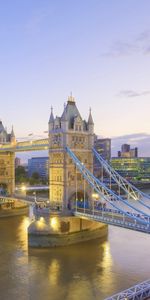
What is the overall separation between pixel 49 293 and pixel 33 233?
12296 millimetres

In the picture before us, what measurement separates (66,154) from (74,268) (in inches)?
530

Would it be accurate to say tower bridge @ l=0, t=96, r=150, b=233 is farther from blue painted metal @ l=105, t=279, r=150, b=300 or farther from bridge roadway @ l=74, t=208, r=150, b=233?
blue painted metal @ l=105, t=279, r=150, b=300

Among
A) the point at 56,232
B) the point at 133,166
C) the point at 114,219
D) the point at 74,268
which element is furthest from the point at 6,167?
→ the point at 133,166

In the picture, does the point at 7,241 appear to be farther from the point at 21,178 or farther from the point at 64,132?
the point at 21,178

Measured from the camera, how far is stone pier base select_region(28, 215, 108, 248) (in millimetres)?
37406

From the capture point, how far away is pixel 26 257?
112 feet

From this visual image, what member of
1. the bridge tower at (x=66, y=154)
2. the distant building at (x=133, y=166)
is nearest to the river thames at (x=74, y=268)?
the bridge tower at (x=66, y=154)

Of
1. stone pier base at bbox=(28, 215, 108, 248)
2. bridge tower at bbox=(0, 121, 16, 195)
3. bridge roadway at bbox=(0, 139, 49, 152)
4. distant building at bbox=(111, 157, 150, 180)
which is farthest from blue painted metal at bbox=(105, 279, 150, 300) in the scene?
distant building at bbox=(111, 157, 150, 180)

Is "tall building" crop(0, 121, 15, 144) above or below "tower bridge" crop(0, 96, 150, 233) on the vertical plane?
above

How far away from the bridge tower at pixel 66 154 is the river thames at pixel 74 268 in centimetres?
600

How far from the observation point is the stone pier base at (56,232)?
37406 millimetres

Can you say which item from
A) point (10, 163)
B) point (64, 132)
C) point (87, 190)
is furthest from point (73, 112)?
point (10, 163)

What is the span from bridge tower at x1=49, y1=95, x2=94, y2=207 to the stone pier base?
7.76 ft

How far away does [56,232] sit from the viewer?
123ft
